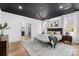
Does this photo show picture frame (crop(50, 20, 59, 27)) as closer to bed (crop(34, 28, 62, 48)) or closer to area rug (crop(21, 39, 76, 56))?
bed (crop(34, 28, 62, 48))

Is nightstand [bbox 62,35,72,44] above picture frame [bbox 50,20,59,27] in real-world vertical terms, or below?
below

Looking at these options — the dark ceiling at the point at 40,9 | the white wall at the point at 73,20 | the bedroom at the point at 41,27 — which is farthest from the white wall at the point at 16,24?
the white wall at the point at 73,20

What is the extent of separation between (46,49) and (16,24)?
0.98m

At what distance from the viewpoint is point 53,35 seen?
3.14 m

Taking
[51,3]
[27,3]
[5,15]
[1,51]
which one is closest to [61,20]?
[51,3]

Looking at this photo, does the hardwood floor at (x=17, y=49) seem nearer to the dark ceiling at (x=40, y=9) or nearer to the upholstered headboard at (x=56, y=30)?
the upholstered headboard at (x=56, y=30)

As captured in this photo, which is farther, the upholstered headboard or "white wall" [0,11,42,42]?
the upholstered headboard

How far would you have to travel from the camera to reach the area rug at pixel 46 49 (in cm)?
308

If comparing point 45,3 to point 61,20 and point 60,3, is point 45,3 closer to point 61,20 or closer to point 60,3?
point 60,3

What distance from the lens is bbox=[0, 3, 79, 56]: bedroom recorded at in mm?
3029

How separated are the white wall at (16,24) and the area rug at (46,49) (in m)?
0.24

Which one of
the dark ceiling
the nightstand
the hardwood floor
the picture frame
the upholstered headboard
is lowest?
the hardwood floor

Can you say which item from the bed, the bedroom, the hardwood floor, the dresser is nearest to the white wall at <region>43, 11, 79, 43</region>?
the bedroom

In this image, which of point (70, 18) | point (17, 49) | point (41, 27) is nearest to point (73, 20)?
point (70, 18)
